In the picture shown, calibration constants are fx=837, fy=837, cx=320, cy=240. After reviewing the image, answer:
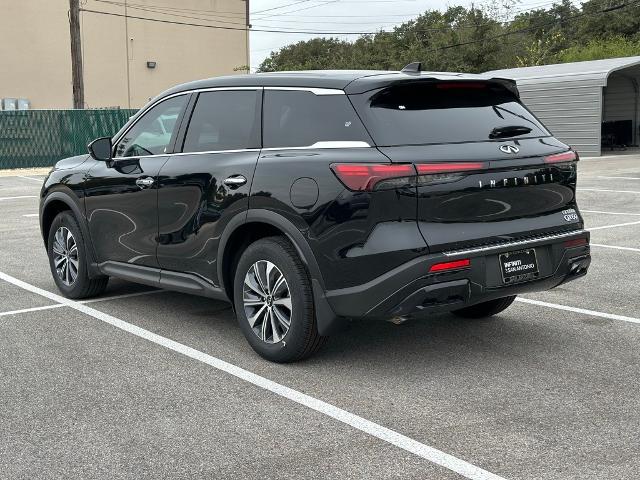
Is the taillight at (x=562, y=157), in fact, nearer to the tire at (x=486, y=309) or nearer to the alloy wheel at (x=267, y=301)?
the tire at (x=486, y=309)

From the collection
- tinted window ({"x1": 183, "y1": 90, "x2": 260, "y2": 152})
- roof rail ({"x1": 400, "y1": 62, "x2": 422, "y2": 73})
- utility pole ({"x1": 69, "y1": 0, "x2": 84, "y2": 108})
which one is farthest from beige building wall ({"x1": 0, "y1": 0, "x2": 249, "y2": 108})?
roof rail ({"x1": 400, "y1": 62, "x2": 422, "y2": 73})

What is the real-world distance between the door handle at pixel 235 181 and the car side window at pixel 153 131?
94 centimetres

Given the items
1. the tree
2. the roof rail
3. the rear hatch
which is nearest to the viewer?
the rear hatch

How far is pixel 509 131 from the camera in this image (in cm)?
514

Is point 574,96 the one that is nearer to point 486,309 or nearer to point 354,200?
point 486,309

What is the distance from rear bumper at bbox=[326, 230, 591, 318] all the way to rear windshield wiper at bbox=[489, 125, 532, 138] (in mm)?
668

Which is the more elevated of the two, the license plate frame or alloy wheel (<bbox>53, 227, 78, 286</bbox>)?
the license plate frame

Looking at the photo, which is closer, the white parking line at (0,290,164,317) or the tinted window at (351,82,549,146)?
the tinted window at (351,82,549,146)

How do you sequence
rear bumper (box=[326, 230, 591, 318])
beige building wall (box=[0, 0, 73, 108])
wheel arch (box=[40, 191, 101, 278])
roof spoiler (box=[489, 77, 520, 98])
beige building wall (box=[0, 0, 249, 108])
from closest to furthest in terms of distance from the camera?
rear bumper (box=[326, 230, 591, 318])
roof spoiler (box=[489, 77, 520, 98])
wheel arch (box=[40, 191, 101, 278])
beige building wall (box=[0, 0, 73, 108])
beige building wall (box=[0, 0, 249, 108])

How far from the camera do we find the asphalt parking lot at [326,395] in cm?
373

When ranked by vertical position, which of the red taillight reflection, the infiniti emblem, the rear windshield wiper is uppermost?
the rear windshield wiper

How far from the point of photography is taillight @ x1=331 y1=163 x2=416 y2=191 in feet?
Answer: 15.0

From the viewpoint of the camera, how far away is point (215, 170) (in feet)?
18.0

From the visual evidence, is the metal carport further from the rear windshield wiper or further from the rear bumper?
the rear bumper
